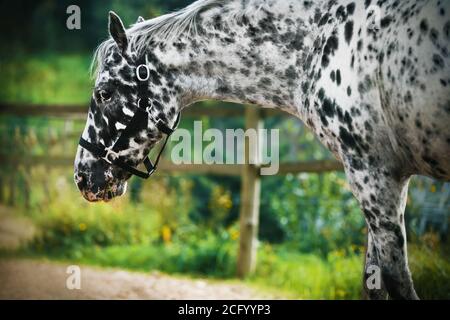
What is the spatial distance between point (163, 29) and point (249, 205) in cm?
280

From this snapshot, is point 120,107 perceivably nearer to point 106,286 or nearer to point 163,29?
point 163,29

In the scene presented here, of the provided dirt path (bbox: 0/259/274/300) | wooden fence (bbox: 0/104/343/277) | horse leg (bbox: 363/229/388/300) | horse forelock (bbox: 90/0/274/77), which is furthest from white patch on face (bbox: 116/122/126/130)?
wooden fence (bbox: 0/104/343/277)

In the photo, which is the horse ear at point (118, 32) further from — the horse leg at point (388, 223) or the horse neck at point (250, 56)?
the horse leg at point (388, 223)

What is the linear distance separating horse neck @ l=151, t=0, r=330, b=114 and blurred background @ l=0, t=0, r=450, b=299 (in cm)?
176

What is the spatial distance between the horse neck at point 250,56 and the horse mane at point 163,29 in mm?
38

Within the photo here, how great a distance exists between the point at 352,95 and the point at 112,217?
473cm

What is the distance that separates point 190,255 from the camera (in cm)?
539

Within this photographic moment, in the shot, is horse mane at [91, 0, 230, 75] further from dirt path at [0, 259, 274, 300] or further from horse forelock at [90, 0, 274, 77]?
dirt path at [0, 259, 274, 300]

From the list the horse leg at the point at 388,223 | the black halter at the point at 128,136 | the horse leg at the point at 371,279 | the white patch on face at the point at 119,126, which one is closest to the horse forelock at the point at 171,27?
the black halter at the point at 128,136

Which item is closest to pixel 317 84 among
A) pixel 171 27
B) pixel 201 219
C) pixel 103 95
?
pixel 171 27

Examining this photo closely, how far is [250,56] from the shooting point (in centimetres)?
261

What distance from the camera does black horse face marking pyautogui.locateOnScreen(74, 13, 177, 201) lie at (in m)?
2.66

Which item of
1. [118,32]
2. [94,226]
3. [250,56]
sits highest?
[118,32]
